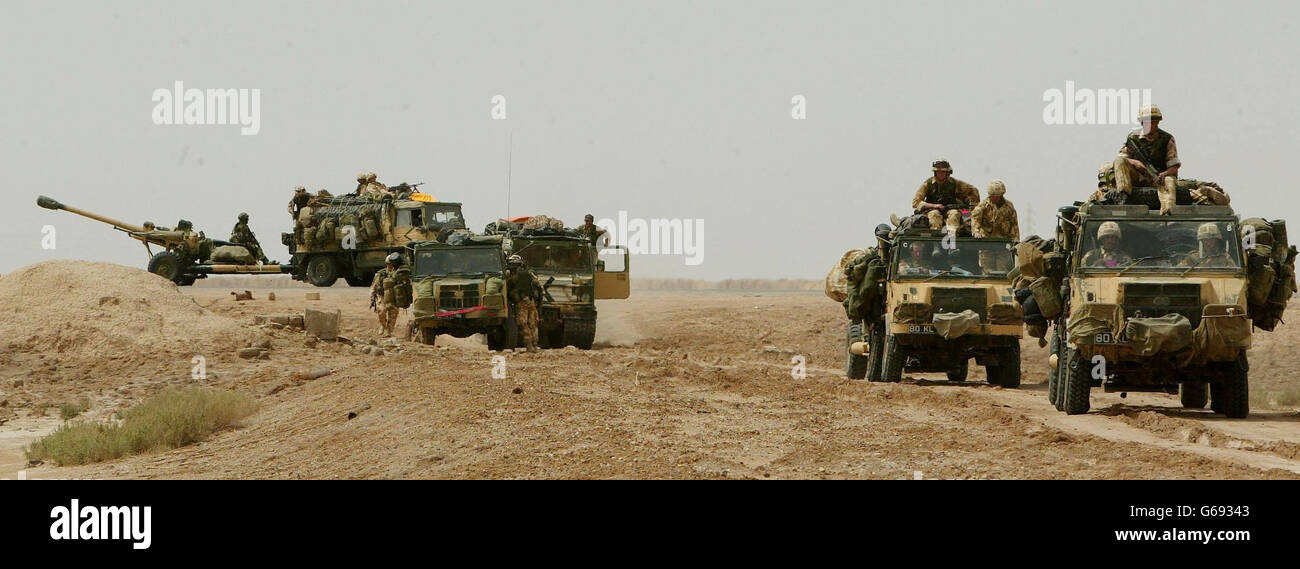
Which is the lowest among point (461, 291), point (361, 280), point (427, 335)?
point (427, 335)

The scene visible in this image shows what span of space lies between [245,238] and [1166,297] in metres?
28.5

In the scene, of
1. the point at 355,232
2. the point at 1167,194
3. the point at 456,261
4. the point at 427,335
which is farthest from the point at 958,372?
the point at 355,232

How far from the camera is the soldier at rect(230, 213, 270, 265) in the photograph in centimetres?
3762

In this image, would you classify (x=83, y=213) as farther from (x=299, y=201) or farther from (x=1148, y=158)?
(x=1148, y=158)

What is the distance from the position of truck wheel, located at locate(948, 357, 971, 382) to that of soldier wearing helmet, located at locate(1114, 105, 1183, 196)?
15.3 feet

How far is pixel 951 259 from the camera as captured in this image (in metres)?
18.8

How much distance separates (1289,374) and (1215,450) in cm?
1560

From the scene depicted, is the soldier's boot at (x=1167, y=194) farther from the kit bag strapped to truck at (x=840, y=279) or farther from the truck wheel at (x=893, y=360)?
the kit bag strapped to truck at (x=840, y=279)

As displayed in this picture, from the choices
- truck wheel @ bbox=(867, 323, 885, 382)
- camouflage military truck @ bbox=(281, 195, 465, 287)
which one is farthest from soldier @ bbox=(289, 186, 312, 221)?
truck wheel @ bbox=(867, 323, 885, 382)

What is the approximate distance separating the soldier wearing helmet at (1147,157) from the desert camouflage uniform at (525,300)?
11.6 meters

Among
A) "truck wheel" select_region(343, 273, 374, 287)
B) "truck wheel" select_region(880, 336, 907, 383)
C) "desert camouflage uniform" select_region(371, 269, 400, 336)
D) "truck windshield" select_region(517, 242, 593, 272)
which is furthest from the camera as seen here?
"truck wheel" select_region(343, 273, 374, 287)

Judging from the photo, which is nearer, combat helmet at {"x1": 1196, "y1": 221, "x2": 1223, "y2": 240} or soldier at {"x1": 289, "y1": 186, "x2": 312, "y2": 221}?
combat helmet at {"x1": 1196, "y1": 221, "x2": 1223, "y2": 240}

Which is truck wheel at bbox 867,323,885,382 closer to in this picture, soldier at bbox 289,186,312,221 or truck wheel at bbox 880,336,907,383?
truck wheel at bbox 880,336,907,383
